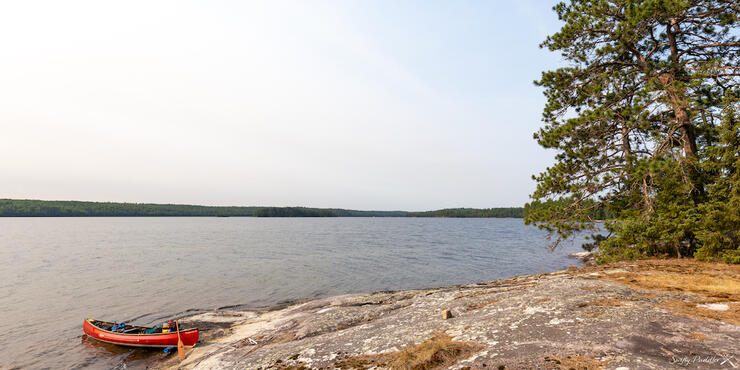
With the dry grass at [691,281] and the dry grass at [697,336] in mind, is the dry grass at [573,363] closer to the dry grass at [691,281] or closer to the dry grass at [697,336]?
the dry grass at [697,336]

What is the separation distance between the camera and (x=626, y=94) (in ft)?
54.7

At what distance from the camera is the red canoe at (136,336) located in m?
15.5

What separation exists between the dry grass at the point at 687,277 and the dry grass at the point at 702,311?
36.4 inches

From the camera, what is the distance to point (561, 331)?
643 cm

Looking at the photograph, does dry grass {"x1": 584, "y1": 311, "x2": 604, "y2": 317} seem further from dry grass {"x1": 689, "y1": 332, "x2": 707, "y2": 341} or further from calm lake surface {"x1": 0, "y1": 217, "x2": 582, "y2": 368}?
calm lake surface {"x1": 0, "y1": 217, "x2": 582, "y2": 368}

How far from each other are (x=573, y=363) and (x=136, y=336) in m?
19.4

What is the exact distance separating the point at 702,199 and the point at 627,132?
430cm

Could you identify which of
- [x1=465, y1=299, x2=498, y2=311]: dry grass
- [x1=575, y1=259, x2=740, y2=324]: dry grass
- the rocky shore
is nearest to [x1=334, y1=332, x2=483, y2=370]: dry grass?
the rocky shore

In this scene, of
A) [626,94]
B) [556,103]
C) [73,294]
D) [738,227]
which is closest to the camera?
[738,227]

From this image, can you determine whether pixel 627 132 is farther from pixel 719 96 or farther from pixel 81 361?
pixel 81 361

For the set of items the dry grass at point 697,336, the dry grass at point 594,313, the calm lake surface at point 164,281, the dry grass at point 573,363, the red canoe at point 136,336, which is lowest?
the calm lake surface at point 164,281

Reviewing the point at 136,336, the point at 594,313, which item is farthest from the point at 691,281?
the point at 136,336

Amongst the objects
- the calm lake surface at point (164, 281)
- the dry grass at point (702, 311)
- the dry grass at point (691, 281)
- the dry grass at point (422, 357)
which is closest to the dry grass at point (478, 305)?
the dry grass at point (422, 357)

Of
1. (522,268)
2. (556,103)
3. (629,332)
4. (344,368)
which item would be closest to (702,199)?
(556,103)
